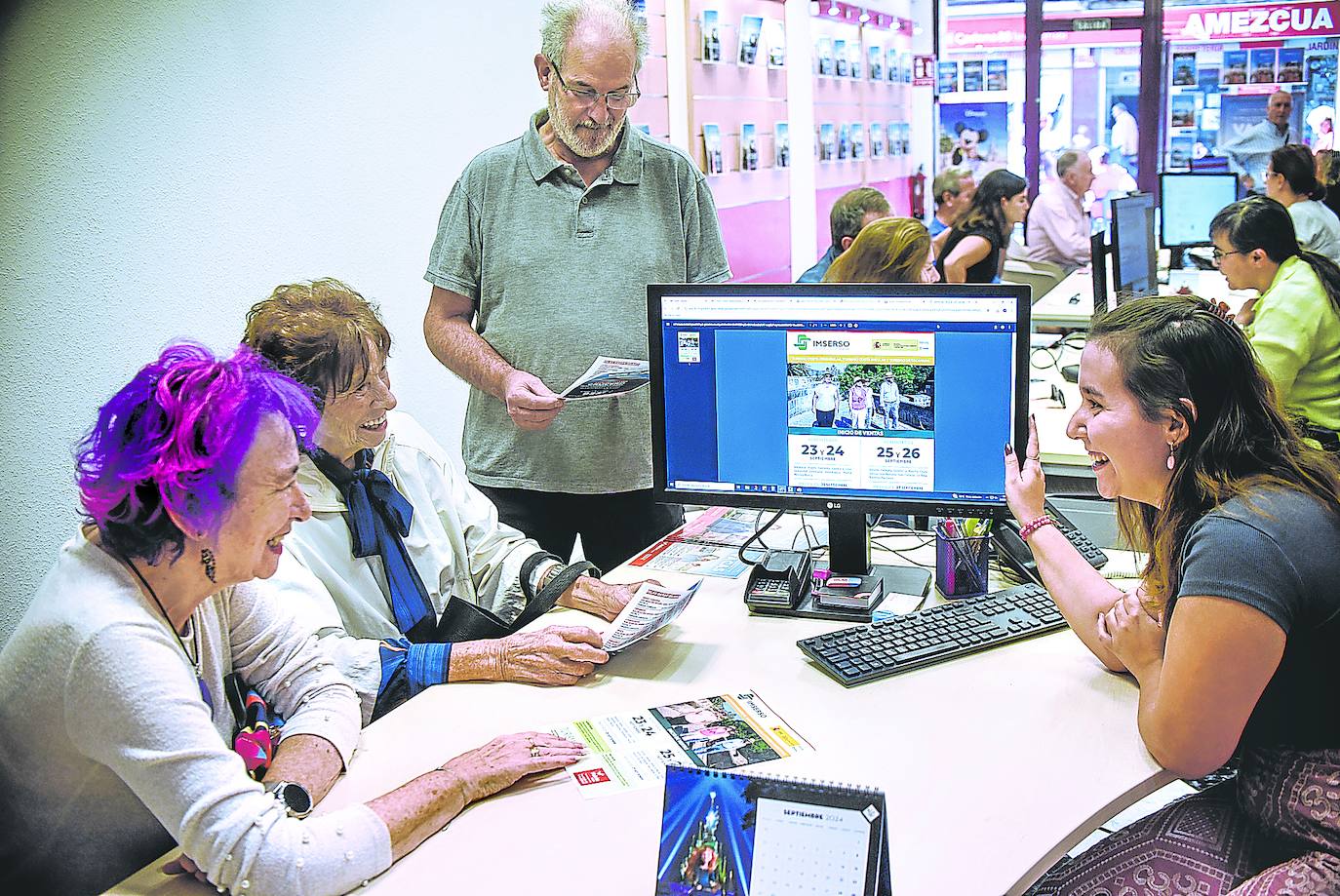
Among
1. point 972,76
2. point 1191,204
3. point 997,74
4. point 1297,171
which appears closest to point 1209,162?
point 997,74

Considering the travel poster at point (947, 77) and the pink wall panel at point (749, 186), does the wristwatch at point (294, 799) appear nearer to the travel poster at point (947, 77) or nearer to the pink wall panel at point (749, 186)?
the pink wall panel at point (749, 186)

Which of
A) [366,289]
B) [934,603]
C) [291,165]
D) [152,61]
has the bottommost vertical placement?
[934,603]

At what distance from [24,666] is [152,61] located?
1738mm

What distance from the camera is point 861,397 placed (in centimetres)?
207

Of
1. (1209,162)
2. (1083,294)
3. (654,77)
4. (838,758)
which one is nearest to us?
(838,758)

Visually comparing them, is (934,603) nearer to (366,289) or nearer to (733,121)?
(366,289)

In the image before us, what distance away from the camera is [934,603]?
2.13 meters

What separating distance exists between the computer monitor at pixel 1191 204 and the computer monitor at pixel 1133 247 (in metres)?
1.35

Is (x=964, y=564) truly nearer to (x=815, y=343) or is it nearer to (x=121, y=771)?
(x=815, y=343)

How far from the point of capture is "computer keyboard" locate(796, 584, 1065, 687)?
5.96ft

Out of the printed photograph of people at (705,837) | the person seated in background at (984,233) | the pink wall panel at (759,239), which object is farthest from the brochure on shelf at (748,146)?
the printed photograph of people at (705,837)

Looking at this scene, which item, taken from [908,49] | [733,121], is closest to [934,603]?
[733,121]

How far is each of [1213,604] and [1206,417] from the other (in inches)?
11.7

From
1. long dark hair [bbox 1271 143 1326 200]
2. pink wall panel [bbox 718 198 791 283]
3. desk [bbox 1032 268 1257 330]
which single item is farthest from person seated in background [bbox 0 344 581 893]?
long dark hair [bbox 1271 143 1326 200]
